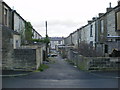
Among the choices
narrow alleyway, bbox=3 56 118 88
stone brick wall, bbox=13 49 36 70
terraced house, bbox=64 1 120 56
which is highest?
terraced house, bbox=64 1 120 56

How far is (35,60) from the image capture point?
17.4m

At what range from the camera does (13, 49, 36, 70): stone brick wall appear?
17242 mm

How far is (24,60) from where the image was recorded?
56.8 ft

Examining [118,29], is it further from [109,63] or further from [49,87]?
[49,87]

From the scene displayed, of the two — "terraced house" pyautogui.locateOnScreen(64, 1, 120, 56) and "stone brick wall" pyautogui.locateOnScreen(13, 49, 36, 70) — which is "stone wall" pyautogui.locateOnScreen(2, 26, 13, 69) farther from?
"terraced house" pyautogui.locateOnScreen(64, 1, 120, 56)

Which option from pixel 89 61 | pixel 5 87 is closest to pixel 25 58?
pixel 89 61

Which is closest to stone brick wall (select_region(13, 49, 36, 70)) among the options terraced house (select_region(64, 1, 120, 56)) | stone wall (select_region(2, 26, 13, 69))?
stone wall (select_region(2, 26, 13, 69))

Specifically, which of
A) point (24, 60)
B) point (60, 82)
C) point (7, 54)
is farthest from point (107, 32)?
point (60, 82)

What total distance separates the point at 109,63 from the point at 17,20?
16288 millimetres

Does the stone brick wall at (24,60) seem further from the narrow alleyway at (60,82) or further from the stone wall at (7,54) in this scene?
the narrow alleyway at (60,82)

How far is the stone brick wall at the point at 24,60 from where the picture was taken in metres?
17.2

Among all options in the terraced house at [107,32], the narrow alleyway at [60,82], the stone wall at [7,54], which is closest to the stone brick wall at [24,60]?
the stone wall at [7,54]

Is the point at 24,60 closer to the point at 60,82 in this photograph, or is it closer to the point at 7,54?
the point at 7,54

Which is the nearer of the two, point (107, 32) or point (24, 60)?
point (24, 60)
